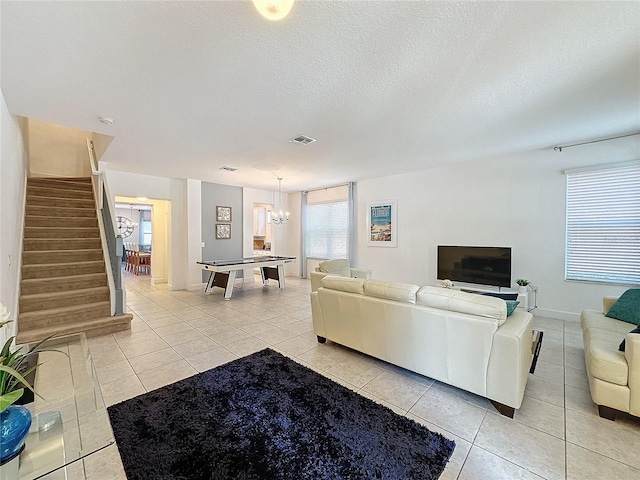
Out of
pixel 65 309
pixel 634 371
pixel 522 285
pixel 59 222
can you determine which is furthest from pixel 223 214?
pixel 634 371

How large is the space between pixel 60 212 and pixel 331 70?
19.1ft

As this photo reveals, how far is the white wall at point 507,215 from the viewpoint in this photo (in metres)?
4.13

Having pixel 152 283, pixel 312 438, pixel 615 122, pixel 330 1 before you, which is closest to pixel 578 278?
pixel 615 122

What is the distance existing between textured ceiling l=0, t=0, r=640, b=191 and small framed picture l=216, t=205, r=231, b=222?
3.37 m

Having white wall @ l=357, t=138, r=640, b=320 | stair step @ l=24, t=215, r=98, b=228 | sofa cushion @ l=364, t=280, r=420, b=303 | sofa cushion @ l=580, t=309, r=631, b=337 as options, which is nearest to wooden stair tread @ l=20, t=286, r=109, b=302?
stair step @ l=24, t=215, r=98, b=228

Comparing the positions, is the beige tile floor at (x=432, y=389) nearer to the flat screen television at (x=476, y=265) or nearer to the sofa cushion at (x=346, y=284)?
the sofa cushion at (x=346, y=284)

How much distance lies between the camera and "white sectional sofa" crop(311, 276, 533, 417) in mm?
2018

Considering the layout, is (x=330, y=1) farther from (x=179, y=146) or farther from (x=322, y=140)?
(x=179, y=146)

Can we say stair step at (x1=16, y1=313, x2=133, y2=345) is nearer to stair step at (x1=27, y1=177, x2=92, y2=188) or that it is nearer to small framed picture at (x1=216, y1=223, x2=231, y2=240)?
small framed picture at (x1=216, y1=223, x2=231, y2=240)

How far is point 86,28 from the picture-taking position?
1.75 m

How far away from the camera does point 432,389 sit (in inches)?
94.3

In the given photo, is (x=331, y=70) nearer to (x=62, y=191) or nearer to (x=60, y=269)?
(x=60, y=269)

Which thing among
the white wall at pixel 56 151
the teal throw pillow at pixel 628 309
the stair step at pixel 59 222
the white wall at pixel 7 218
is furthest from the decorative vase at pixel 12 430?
the white wall at pixel 56 151

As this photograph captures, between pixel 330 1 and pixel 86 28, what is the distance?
164 centimetres
